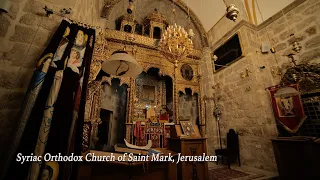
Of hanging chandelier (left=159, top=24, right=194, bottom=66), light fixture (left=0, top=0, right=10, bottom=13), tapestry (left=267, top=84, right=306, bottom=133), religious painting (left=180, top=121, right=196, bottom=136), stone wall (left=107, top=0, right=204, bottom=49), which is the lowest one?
religious painting (left=180, top=121, right=196, bottom=136)

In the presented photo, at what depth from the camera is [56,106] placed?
141 cm

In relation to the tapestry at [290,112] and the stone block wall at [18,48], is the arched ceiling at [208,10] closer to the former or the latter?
the tapestry at [290,112]

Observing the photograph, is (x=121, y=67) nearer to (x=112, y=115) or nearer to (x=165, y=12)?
(x=112, y=115)

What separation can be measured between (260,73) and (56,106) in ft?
17.9

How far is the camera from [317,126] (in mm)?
3068

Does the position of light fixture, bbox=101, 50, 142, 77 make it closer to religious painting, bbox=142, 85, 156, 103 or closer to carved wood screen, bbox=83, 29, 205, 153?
carved wood screen, bbox=83, 29, 205, 153

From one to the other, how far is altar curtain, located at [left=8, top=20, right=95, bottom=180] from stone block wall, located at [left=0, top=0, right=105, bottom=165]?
Result: 27cm

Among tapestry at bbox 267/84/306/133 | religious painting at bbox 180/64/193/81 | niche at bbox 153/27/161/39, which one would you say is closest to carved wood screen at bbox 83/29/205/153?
religious painting at bbox 180/64/193/81

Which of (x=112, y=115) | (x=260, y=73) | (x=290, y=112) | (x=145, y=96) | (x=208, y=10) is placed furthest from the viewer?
(x=145, y=96)

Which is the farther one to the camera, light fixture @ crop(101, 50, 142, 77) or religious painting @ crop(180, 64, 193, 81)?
religious painting @ crop(180, 64, 193, 81)

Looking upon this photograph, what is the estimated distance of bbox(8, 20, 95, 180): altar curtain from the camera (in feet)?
4.06

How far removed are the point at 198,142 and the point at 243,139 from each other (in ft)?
9.60

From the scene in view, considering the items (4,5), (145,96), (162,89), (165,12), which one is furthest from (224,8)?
(4,5)

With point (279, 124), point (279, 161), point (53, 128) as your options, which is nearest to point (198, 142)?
point (279, 161)
